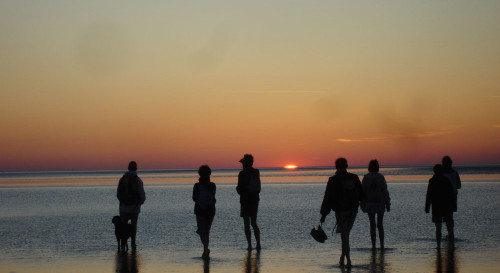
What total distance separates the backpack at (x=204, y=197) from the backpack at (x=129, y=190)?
1875 mm

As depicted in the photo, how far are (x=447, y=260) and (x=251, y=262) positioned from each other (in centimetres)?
333

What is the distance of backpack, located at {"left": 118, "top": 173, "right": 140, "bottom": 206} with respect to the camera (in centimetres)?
1381

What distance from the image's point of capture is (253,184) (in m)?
13.5

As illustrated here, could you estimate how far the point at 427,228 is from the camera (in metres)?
18.0

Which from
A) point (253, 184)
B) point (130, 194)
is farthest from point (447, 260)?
point (130, 194)

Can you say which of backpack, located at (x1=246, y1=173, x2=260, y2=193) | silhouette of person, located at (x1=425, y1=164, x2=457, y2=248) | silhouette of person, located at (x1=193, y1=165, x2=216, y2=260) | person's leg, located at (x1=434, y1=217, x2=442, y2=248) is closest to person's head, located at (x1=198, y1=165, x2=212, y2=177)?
silhouette of person, located at (x1=193, y1=165, x2=216, y2=260)

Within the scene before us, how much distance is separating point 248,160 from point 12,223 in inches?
435

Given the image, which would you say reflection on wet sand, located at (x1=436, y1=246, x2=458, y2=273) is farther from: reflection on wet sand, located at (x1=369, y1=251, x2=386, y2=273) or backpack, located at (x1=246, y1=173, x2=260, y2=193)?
backpack, located at (x1=246, y1=173, x2=260, y2=193)

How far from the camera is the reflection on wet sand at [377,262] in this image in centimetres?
1065

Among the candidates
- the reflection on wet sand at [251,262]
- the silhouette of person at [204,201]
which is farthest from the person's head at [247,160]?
the reflection on wet sand at [251,262]

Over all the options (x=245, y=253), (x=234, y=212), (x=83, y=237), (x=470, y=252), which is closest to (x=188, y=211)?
(x=234, y=212)

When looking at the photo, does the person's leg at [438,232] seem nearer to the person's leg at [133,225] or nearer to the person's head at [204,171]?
the person's head at [204,171]

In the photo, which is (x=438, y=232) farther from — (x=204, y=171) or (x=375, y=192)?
(x=204, y=171)

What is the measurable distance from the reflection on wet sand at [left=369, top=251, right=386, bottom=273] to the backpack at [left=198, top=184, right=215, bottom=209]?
309 cm
